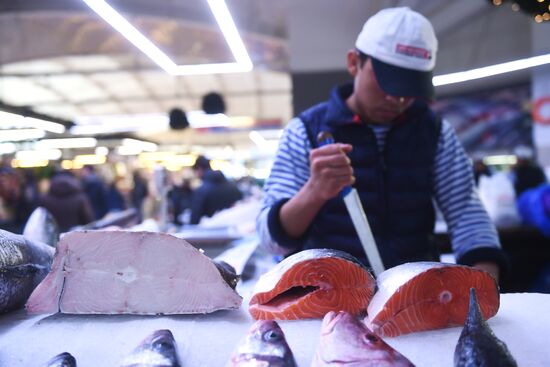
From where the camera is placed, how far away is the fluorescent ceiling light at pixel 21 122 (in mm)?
9213

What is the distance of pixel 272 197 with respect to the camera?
1973 mm

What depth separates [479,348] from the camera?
0.74 m

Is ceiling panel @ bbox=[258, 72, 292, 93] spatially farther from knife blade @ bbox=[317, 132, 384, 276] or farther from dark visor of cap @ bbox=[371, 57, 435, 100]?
knife blade @ bbox=[317, 132, 384, 276]

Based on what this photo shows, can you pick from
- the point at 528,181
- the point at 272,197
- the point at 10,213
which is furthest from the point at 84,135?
the point at 272,197

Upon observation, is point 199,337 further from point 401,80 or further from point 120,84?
point 120,84

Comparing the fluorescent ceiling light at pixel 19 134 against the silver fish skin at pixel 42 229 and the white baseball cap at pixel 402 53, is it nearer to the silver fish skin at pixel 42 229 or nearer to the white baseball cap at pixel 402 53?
the silver fish skin at pixel 42 229

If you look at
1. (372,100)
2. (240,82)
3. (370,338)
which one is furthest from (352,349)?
(240,82)

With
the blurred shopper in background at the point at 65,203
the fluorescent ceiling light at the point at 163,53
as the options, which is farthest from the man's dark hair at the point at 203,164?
the fluorescent ceiling light at the point at 163,53

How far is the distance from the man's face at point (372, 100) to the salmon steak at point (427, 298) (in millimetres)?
906

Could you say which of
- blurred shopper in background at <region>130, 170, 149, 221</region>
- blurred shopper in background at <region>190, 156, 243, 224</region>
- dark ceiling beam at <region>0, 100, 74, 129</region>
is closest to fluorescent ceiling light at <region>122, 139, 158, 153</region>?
blurred shopper in background at <region>130, 170, 149, 221</region>

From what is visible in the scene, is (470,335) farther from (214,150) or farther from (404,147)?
(214,150)

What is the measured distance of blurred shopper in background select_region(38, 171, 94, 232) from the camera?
20.0 ft

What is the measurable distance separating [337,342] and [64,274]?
731 millimetres

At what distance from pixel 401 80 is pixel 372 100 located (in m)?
0.19
